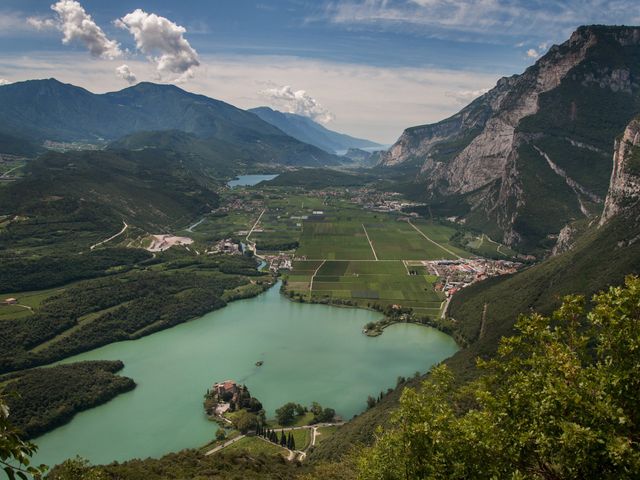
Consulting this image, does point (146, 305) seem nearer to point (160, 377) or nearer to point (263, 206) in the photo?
point (160, 377)

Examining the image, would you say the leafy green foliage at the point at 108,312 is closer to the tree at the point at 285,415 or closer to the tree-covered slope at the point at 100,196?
the tree at the point at 285,415

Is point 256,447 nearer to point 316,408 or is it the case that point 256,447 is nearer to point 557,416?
point 316,408

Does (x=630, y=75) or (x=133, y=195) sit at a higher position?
(x=630, y=75)

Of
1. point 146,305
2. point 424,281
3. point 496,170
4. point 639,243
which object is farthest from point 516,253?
point 146,305

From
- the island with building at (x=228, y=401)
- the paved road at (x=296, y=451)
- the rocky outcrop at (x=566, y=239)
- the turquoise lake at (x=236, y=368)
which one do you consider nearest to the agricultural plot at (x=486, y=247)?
the rocky outcrop at (x=566, y=239)

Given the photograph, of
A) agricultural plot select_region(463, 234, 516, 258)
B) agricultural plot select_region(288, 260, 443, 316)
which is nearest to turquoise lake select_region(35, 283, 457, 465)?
agricultural plot select_region(288, 260, 443, 316)
